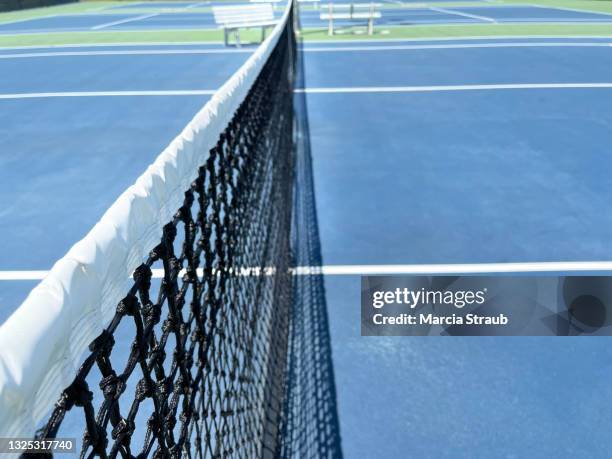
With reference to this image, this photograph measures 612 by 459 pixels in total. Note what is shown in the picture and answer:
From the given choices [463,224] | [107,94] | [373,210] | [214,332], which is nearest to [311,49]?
[107,94]

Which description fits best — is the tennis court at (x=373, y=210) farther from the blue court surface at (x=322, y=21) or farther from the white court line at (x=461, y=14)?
the blue court surface at (x=322, y=21)

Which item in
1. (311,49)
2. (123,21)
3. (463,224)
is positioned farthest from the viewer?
(123,21)

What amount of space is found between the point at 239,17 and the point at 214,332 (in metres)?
12.8

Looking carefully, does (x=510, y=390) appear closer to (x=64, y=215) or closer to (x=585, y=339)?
(x=585, y=339)

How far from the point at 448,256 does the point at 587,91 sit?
6233 mm

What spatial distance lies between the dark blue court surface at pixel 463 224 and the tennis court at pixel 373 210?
2cm

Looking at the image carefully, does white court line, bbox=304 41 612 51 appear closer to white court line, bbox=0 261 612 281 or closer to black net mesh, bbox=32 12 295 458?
black net mesh, bbox=32 12 295 458

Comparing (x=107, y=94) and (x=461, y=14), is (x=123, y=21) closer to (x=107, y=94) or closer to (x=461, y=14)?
(x=461, y=14)

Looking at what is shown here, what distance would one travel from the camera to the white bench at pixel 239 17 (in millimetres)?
13192

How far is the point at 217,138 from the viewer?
84.0 inches

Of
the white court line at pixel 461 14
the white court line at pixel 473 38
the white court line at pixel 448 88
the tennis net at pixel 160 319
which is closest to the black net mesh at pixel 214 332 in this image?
the tennis net at pixel 160 319

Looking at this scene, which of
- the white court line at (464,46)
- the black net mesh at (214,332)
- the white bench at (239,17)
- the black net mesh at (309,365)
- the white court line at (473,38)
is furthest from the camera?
the white court line at (473,38)

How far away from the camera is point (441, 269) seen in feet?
12.9

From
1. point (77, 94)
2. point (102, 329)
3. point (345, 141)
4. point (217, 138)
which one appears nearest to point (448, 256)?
point (217, 138)
